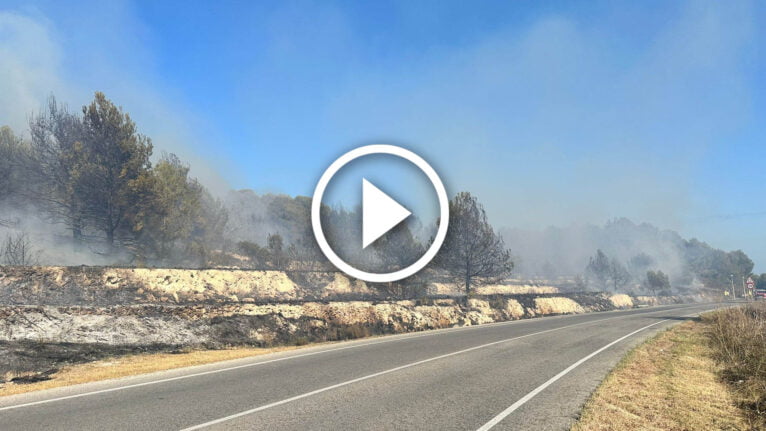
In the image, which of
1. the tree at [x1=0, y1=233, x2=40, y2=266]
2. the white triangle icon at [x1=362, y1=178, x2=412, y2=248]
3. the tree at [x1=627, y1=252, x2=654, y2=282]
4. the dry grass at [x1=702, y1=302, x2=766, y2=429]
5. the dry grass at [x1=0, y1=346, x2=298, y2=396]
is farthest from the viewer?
the tree at [x1=627, y1=252, x2=654, y2=282]

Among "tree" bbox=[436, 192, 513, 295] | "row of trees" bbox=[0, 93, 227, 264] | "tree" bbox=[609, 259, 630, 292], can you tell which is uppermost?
"row of trees" bbox=[0, 93, 227, 264]

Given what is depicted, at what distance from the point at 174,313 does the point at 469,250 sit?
24.5 meters

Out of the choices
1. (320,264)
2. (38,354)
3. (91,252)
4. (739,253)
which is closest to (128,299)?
(38,354)

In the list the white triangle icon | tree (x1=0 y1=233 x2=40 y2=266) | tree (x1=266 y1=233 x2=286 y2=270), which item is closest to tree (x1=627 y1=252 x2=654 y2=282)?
tree (x1=266 y1=233 x2=286 y2=270)

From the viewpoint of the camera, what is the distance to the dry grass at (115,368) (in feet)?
29.8

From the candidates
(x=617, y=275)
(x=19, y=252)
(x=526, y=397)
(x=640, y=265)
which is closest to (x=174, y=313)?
(x=526, y=397)

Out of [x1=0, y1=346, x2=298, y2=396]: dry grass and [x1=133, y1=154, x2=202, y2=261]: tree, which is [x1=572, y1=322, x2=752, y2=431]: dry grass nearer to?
[x1=0, y1=346, x2=298, y2=396]: dry grass

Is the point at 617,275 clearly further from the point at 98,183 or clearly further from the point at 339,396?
the point at 339,396

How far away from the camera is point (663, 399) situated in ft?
23.4

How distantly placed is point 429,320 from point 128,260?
2349 centimetres

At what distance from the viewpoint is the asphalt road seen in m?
5.92

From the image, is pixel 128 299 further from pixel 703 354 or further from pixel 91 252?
pixel 703 354

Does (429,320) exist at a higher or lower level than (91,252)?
lower

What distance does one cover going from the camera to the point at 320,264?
45.2 metres
